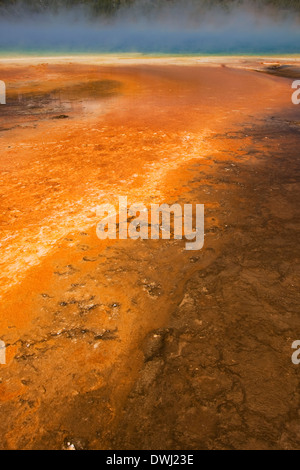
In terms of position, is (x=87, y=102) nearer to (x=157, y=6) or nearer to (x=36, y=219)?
(x=36, y=219)

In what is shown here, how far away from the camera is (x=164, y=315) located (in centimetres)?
214

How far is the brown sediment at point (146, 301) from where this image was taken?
1566 mm

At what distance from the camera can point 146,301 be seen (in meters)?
2.25

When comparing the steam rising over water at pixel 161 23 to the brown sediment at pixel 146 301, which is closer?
the brown sediment at pixel 146 301

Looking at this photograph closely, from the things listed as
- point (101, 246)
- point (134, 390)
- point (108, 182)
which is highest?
point (108, 182)

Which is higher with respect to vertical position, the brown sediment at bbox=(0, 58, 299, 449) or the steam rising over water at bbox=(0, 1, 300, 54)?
the steam rising over water at bbox=(0, 1, 300, 54)

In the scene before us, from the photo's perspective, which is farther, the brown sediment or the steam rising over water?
the steam rising over water

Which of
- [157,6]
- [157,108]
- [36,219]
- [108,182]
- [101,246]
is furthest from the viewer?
[157,6]

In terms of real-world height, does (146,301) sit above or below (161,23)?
below

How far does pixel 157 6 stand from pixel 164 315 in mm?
72698

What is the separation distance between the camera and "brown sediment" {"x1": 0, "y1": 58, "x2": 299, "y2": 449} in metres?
1.57
